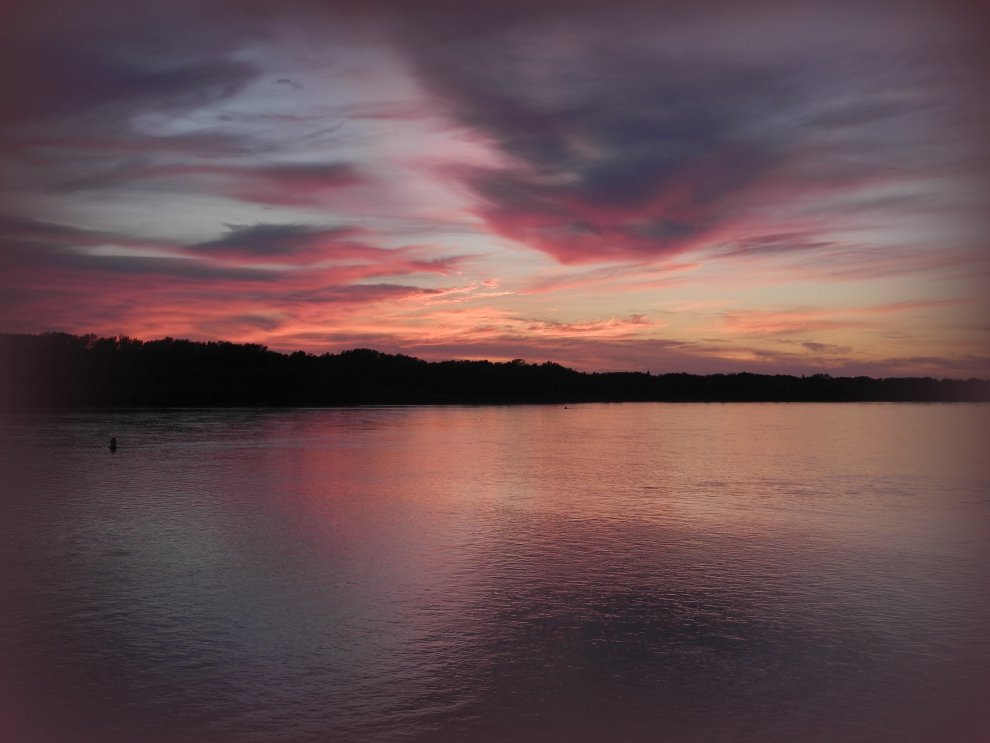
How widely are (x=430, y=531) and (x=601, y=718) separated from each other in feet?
Answer: 39.1

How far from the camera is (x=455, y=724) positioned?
9102 mm

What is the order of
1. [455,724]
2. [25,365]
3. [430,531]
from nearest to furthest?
1. [455,724]
2. [430,531]
3. [25,365]

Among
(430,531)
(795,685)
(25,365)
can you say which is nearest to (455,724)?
(795,685)

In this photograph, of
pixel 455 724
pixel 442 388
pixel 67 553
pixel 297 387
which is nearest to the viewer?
pixel 455 724

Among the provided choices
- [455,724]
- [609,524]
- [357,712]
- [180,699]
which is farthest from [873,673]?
[609,524]

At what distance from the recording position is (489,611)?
13.3 metres

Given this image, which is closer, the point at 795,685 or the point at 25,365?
the point at 795,685

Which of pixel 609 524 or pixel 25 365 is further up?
pixel 25 365

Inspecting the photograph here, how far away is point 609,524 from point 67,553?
1374cm

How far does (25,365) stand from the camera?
393 feet

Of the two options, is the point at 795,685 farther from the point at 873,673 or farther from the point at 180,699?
the point at 180,699

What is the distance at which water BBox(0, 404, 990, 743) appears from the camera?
949 cm

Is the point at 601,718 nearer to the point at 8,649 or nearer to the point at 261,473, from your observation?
the point at 8,649

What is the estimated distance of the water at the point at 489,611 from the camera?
9.49 m
